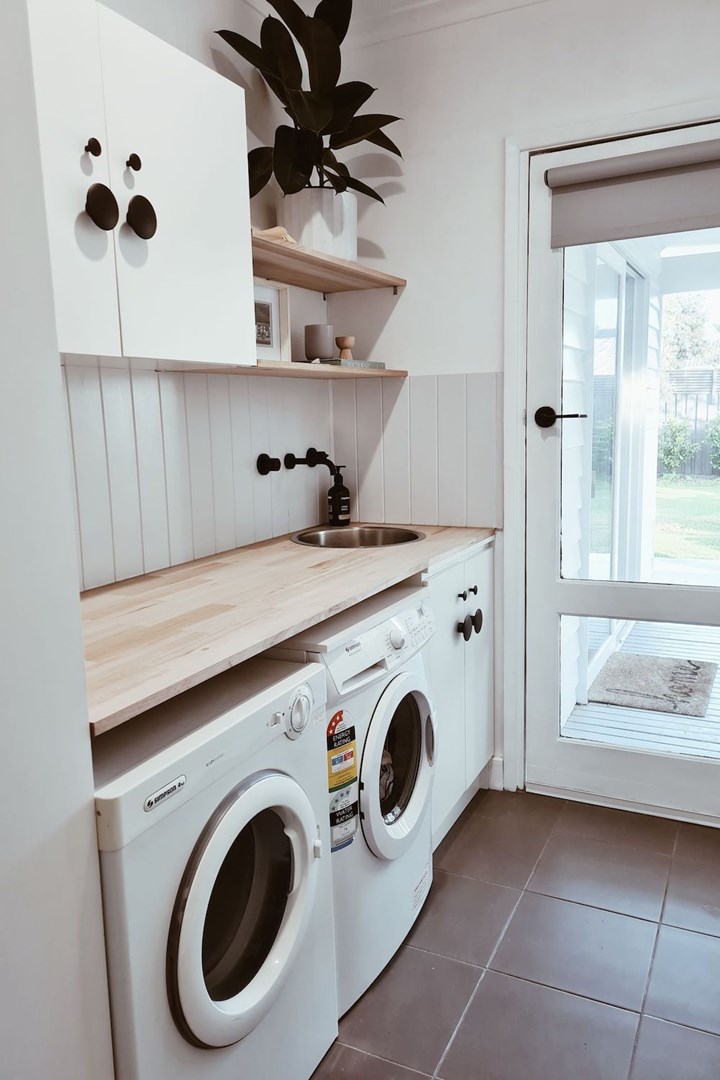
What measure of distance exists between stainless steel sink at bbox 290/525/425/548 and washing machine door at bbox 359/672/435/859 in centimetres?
76

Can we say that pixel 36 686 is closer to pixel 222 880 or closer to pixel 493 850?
pixel 222 880

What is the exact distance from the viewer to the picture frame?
2.19m

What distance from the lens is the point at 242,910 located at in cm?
140

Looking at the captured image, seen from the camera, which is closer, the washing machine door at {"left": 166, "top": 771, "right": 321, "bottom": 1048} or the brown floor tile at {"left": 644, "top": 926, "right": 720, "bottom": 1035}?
the washing machine door at {"left": 166, "top": 771, "right": 321, "bottom": 1048}

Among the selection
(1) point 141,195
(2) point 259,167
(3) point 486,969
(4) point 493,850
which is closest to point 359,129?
(2) point 259,167

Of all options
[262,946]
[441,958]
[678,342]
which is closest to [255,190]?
[678,342]

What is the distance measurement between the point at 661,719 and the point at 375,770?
4.11 feet

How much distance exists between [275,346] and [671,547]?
1.38 metres

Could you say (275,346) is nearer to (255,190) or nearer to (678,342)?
(255,190)

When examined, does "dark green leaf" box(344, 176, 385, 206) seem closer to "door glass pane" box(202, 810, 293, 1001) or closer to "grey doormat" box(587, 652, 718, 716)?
"grey doormat" box(587, 652, 718, 716)

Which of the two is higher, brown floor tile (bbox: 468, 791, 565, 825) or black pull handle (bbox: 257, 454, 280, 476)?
black pull handle (bbox: 257, 454, 280, 476)

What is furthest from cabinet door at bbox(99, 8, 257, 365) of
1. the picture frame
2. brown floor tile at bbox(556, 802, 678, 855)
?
brown floor tile at bbox(556, 802, 678, 855)

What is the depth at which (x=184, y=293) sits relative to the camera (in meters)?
1.61

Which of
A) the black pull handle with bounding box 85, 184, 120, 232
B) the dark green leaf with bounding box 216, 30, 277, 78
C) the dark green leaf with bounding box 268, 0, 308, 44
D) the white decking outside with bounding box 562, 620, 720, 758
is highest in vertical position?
the dark green leaf with bounding box 268, 0, 308, 44
